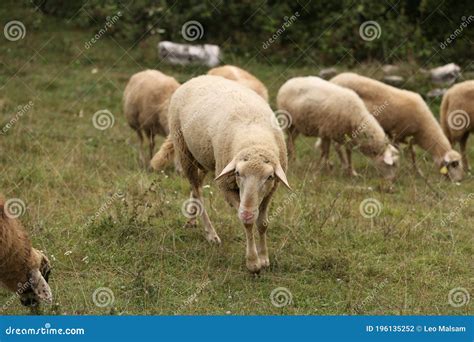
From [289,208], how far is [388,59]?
901 centimetres

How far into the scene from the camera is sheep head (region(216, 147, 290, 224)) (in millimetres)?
6309

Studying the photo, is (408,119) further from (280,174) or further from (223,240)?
(280,174)

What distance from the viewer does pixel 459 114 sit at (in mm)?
12219

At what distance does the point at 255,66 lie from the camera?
16.7 m

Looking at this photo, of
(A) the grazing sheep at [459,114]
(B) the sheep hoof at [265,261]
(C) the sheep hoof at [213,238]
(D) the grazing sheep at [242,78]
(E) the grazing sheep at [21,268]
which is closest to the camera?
(E) the grazing sheep at [21,268]

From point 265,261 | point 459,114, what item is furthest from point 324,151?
point 265,261

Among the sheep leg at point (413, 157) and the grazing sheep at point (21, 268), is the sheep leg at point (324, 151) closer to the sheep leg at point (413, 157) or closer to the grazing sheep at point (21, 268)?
the sheep leg at point (413, 157)

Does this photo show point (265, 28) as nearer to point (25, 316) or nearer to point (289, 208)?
point (289, 208)

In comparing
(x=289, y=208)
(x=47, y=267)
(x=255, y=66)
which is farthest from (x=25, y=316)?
(x=255, y=66)

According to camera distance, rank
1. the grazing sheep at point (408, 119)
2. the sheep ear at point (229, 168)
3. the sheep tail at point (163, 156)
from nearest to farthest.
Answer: the sheep ear at point (229, 168)
the sheep tail at point (163, 156)
the grazing sheep at point (408, 119)

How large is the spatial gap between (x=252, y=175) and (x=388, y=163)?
196 inches

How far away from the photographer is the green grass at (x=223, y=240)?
6.48m

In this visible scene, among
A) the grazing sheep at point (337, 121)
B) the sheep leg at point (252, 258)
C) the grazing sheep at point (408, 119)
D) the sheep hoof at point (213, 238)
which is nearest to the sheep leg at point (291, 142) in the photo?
the grazing sheep at point (337, 121)

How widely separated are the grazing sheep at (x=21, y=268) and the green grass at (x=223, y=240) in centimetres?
13
